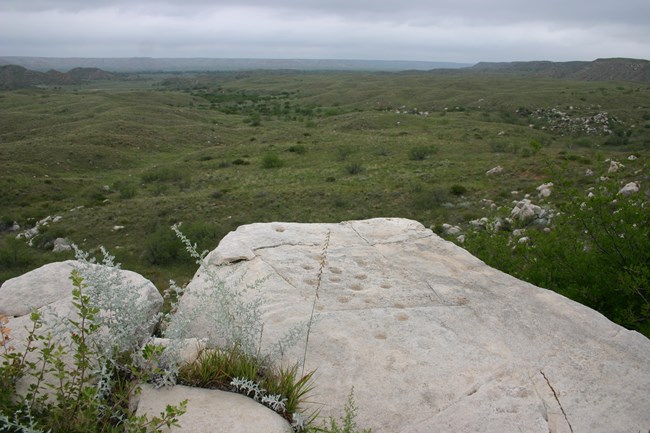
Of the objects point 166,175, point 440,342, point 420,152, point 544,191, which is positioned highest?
point 440,342

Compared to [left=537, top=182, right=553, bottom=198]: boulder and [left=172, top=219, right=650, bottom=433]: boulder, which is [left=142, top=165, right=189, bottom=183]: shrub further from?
[left=172, top=219, right=650, bottom=433]: boulder

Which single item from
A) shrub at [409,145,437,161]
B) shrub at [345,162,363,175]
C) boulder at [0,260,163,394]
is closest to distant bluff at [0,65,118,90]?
shrub at [345,162,363,175]

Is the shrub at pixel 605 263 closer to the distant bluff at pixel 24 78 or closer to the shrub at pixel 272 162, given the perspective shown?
the shrub at pixel 272 162

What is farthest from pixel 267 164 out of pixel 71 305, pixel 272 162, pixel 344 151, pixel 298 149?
pixel 71 305

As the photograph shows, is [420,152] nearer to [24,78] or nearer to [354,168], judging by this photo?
[354,168]

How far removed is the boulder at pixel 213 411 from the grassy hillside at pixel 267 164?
5.58 m

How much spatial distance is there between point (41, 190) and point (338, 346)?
31.2 m

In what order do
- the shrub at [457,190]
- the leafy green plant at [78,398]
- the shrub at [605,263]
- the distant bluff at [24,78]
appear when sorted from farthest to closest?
the distant bluff at [24,78] < the shrub at [457,190] < the shrub at [605,263] < the leafy green plant at [78,398]

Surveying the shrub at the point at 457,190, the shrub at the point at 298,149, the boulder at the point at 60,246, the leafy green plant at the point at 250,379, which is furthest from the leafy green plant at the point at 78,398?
the shrub at the point at 298,149

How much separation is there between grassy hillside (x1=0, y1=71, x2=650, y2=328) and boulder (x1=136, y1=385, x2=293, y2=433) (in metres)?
5.58

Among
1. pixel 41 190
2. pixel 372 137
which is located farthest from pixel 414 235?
pixel 372 137

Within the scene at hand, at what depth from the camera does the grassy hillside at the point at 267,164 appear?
20031 millimetres

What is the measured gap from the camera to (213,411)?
11.1 feet

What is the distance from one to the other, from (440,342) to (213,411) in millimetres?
2380
